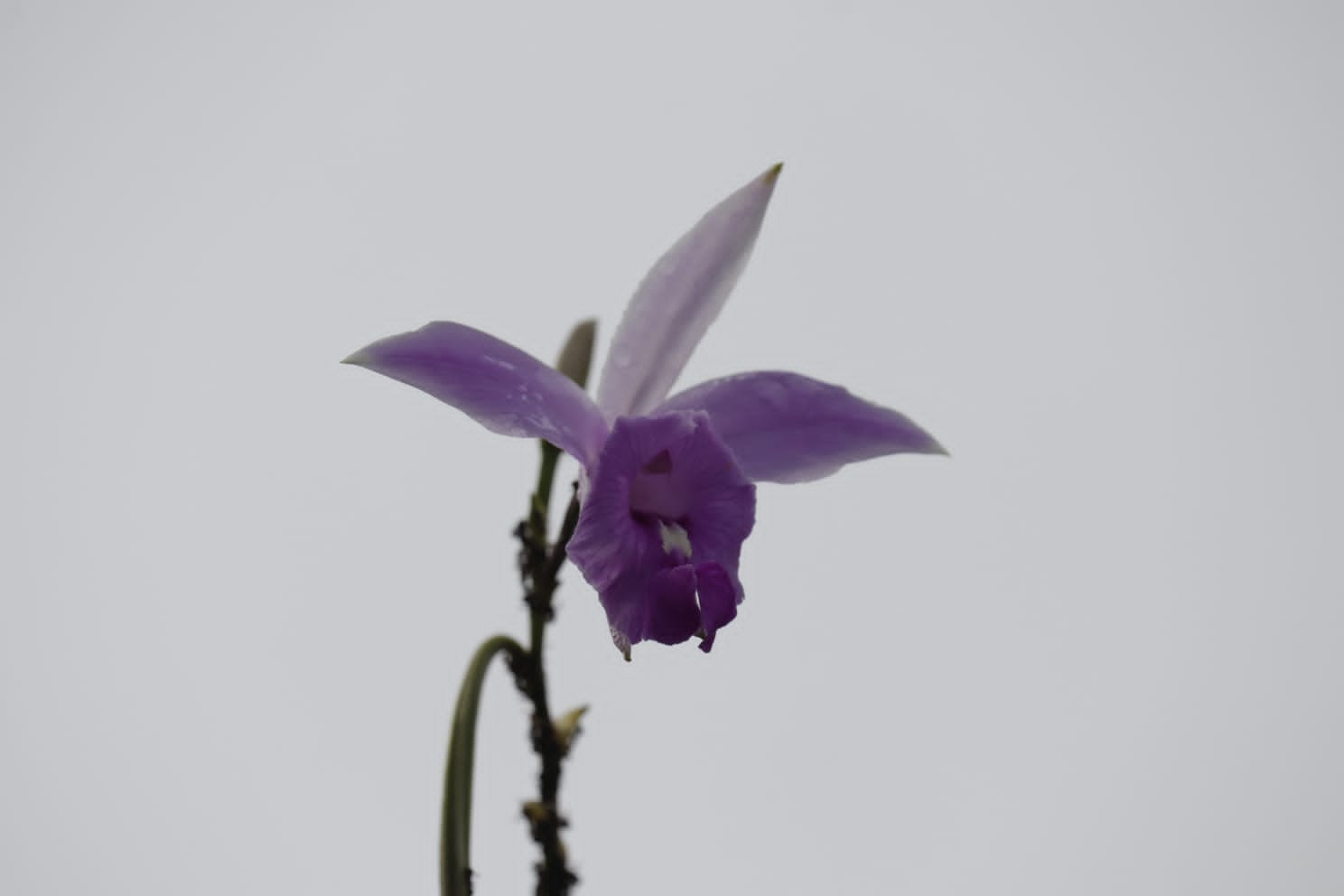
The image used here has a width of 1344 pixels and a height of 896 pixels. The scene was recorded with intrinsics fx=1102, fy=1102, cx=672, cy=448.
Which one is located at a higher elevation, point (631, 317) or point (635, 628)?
point (631, 317)

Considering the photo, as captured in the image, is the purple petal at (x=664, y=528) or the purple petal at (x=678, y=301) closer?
the purple petal at (x=664, y=528)

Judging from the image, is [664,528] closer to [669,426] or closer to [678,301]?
[669,426]

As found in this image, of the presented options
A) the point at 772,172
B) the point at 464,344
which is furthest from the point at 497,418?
the point at 772,172

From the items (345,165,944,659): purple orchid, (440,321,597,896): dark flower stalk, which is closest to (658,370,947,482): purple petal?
(345,165,944,659): purple orchid

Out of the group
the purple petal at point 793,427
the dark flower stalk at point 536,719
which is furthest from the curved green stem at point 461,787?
the purple petal at point 793,427

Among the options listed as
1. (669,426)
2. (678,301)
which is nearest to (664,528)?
(669,426)

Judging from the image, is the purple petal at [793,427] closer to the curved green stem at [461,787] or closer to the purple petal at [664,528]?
the purple petal at [664,528]

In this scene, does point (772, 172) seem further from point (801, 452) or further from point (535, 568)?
point (535, 568)
